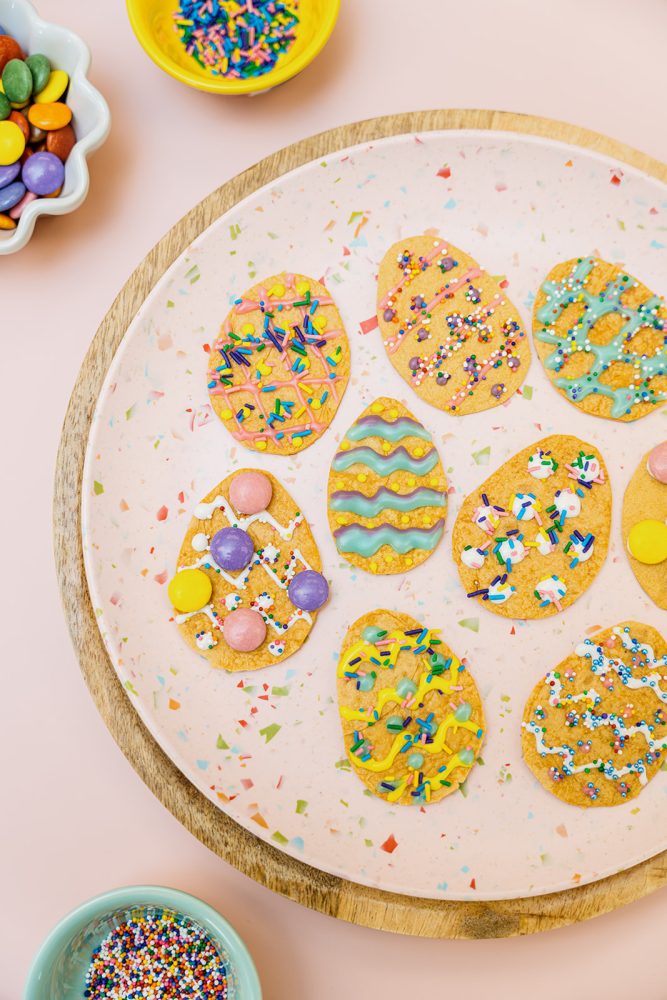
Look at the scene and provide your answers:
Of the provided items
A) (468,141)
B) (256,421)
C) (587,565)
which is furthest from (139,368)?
(587,565)

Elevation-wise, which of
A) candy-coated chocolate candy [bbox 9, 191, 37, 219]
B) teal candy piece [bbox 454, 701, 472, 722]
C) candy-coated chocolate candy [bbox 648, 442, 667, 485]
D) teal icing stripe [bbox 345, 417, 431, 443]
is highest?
candy-coated chocolate candy [bbox 9, 191, 37, 219]

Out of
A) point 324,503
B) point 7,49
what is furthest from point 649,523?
point 7,49

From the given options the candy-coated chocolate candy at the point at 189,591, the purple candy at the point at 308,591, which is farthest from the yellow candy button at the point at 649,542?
the candy-coated chocolate candy at the point at 189,591

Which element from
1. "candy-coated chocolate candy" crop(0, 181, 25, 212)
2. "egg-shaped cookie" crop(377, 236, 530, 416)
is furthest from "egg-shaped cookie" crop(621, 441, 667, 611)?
"candy-coated chocolate candy" crop(0, 181, 25, 212)

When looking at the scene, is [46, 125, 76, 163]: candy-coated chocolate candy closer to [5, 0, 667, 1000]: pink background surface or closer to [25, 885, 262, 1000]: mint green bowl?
[5, 0, 667, 1000]: pink background surface

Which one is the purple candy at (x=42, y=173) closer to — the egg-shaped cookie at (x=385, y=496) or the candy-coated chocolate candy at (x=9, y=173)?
the candy-coated chocolate candy at (x=9, y=173)

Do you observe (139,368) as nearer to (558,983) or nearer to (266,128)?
(266,128)
